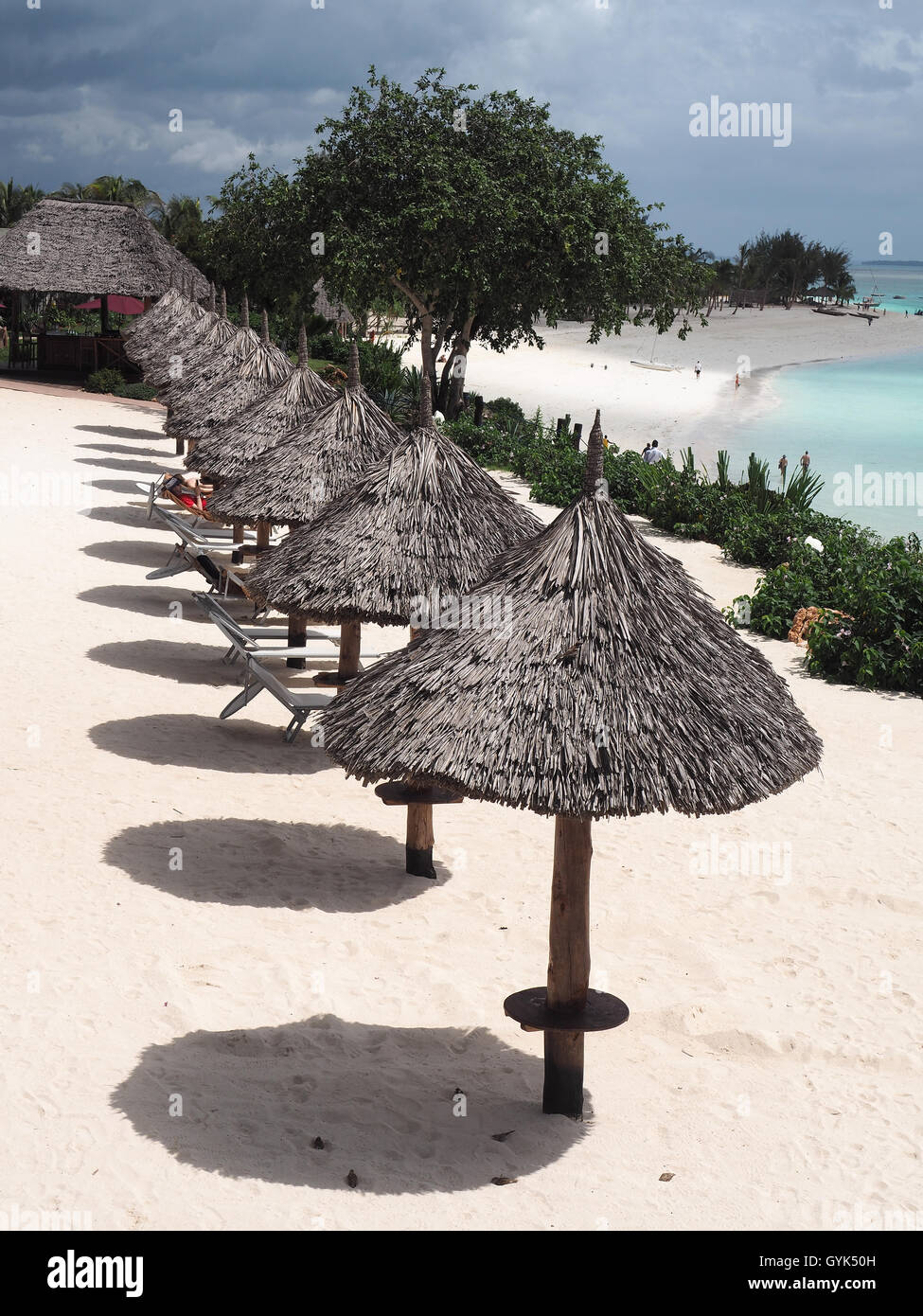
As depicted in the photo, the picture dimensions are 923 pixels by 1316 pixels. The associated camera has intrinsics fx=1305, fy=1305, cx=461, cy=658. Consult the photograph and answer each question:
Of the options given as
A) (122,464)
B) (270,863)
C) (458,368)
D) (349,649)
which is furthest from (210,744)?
(458,368)

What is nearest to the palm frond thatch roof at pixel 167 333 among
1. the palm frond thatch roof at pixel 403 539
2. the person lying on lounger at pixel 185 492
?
the person lying on lounger at pixel 185 492

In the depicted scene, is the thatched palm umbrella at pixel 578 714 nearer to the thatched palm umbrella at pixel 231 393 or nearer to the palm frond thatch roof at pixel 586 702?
the palm frond thatch roof at pixel 586 702

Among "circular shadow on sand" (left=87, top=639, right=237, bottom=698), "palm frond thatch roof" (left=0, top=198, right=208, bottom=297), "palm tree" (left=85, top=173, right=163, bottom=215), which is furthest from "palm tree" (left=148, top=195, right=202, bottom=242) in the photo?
"circular shadow on sand" (left=87, top=639, right=237, bottom=698)

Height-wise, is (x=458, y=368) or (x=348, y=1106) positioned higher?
(x=458, y=368)

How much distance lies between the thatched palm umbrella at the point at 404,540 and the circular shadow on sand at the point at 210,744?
1635 mm

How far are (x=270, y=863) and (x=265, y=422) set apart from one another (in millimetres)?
7385

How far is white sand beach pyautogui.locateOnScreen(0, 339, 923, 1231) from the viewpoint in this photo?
545 cm

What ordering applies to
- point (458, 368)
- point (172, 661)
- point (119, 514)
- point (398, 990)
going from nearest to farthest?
point (398, 990)
point (172, 661)
point (119, 514)
point (458, 368)

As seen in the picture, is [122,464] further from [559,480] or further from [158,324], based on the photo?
[559,480]

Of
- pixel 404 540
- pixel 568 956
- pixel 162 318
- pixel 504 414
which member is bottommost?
pixel 568 956

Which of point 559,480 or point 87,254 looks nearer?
point 559,480

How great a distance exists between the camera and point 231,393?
59.0 feet

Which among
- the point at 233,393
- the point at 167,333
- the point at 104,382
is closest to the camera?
the point at 233,393
